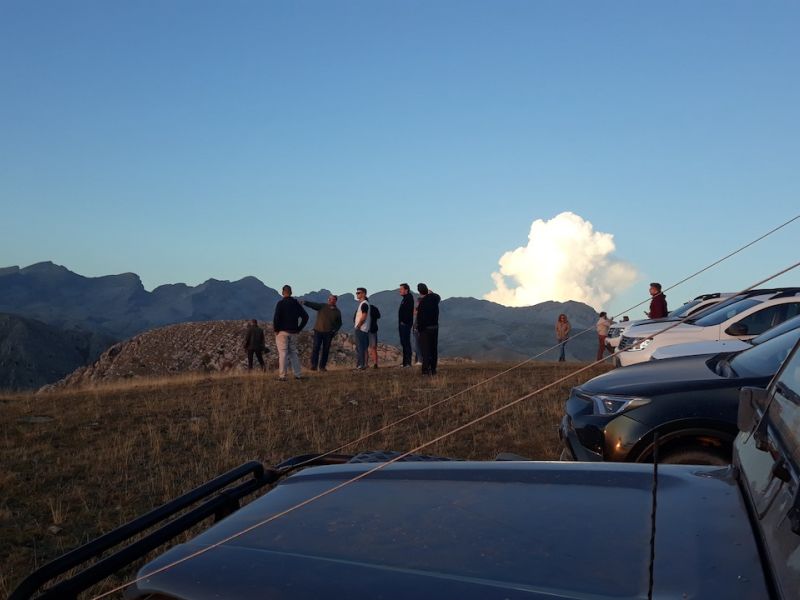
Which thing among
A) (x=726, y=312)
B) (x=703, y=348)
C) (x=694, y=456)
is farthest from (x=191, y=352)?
(x=694, y=456)

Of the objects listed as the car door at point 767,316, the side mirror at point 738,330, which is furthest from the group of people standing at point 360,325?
the side mirror at point 738,330

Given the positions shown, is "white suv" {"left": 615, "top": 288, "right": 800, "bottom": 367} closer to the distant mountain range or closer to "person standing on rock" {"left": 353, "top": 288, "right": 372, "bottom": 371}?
"person standing on rock" {"left": 353, "top": 288, "right": 372, "bottom": 371}

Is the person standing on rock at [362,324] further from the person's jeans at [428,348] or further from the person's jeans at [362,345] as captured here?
the person's jeans at [428,348]

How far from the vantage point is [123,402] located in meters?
12.9

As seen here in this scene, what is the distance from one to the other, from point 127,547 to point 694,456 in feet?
12.3

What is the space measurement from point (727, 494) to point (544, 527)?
1.99 feet

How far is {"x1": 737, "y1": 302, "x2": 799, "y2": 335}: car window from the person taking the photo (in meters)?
11.4

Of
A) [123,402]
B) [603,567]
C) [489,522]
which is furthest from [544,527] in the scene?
[123,402]

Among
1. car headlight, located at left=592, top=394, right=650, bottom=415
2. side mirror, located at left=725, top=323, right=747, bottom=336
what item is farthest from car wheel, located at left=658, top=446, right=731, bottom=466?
side mirror, located at left=725, top=323, right=747, bottom=336

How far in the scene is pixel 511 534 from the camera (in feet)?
6.00

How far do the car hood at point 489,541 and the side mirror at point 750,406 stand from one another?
22 cm

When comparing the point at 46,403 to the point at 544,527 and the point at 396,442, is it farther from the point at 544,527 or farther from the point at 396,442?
the point at 544,527

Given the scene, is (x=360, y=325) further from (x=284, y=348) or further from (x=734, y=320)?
(x=734, y=320)

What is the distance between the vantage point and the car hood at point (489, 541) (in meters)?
1.55
